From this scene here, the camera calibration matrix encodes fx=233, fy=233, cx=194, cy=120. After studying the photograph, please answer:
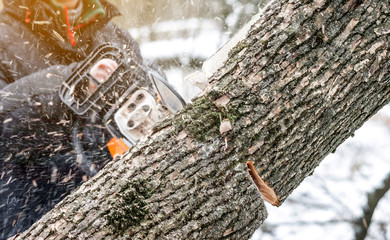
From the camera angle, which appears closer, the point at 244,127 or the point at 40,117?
the point at 244,127

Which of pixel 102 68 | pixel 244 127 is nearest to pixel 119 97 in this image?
pixel 102 68

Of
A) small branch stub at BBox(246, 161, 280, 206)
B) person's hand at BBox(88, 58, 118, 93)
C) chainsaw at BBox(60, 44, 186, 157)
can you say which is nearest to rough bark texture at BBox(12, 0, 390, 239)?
small branch stub at BBox(246, 161, 280, 206)

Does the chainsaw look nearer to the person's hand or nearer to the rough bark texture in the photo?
the person's hand

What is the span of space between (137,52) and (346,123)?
2.47 m

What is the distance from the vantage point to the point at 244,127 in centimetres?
95

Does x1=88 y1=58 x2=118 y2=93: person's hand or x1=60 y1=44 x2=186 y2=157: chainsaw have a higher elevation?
x1=88 y1=58 x2=118 y2=93: person's hand

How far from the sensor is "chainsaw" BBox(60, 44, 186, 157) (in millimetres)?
1992

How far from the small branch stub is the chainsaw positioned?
3.37ft

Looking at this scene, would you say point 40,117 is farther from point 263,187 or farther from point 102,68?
point 263,187

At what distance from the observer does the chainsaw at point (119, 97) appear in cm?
199

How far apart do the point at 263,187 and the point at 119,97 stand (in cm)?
150

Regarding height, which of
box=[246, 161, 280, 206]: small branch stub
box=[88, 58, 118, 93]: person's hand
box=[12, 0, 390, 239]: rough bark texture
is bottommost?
box=[246, 161, 280, 206]: small branch stub

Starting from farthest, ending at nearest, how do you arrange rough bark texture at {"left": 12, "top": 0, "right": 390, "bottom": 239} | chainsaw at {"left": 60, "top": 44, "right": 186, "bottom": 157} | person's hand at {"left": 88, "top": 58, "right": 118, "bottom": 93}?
person's hand at {"left": 88, "top": 58, "right": 118, "bottom": 93} < chainsaw at {"left": 60, "top": 44, "right": 186, "bottom": 157} < rough bark texture at {"left": 12, "top": 0, "right": 390, "bottom": 239}

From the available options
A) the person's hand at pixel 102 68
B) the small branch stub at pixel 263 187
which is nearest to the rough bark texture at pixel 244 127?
the small branch stub at pixel 263 187
